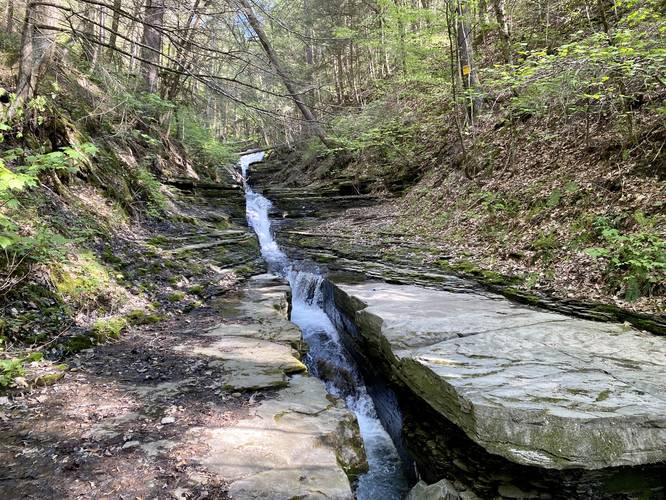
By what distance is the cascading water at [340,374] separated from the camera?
4397mm

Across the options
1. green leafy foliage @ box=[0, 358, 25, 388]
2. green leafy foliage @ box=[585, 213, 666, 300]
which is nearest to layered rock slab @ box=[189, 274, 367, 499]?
green leafy foliage @ box=[0, 358, 25, 388]

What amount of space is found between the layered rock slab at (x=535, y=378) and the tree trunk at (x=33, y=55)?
6089mm

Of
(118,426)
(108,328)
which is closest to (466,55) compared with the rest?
(108,328)

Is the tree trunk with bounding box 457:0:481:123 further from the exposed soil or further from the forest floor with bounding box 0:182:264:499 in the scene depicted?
the exposed soil

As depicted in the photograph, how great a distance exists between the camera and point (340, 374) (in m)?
6.61

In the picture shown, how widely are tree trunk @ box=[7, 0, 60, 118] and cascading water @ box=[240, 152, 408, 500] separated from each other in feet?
19.8

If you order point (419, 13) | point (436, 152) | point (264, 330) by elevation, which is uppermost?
point (419, 13)

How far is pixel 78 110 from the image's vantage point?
31.6 ft

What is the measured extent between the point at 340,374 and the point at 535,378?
359cm

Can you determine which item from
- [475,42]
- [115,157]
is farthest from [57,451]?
[475,42]

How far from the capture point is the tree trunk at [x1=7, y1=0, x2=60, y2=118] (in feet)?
17.9

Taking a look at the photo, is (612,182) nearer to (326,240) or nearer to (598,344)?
(598,344)

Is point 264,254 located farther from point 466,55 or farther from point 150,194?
point 466,55

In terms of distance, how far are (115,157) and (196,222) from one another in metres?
2.71
